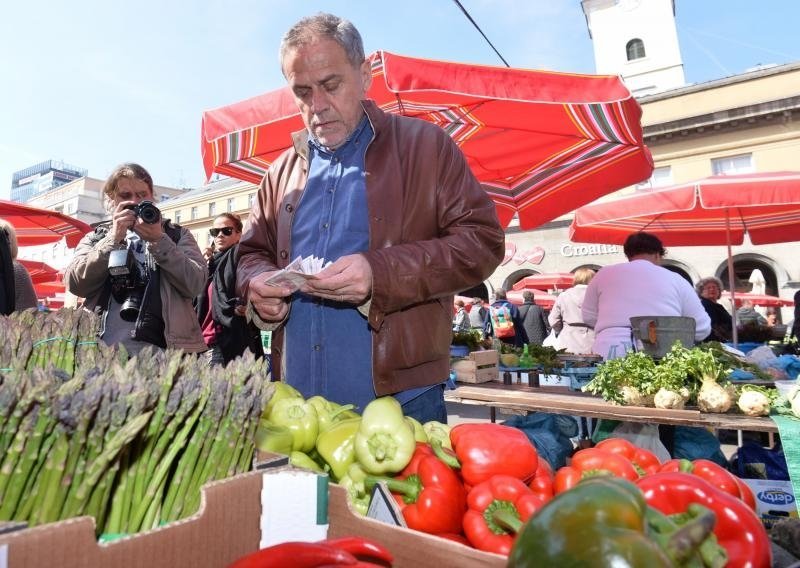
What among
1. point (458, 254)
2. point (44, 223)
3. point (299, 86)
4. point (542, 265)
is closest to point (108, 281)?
point (299, 86)

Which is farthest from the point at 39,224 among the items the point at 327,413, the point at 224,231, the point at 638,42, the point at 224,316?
the point at 638,42

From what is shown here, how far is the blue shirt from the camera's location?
213 centimetres

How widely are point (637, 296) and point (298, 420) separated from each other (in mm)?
3494

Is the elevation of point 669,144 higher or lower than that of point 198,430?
higher

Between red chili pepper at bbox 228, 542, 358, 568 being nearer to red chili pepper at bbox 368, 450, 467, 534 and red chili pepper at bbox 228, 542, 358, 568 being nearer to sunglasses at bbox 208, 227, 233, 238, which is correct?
red chili pepper at bbox 368, 450, 467, 534

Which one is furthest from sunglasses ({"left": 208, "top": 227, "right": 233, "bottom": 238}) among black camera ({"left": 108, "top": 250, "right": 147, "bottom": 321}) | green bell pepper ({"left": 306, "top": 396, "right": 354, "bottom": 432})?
green bell pepper ({"left": 306, "top": 396, "right": 354, "bottom": 432})

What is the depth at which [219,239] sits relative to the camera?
523 centimetres

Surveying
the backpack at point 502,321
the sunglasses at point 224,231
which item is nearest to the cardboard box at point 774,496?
the sunglasses at point 224,231

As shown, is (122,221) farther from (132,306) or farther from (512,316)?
(512,316)

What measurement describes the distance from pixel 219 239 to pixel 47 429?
4538 millimetres

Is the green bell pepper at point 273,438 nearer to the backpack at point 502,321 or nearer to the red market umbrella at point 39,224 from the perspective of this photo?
the red market umbrella at point 39,224

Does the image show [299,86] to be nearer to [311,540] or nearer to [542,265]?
[311,540]

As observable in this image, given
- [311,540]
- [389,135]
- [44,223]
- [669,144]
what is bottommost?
[311,540]

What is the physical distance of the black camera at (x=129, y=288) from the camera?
123 inches
